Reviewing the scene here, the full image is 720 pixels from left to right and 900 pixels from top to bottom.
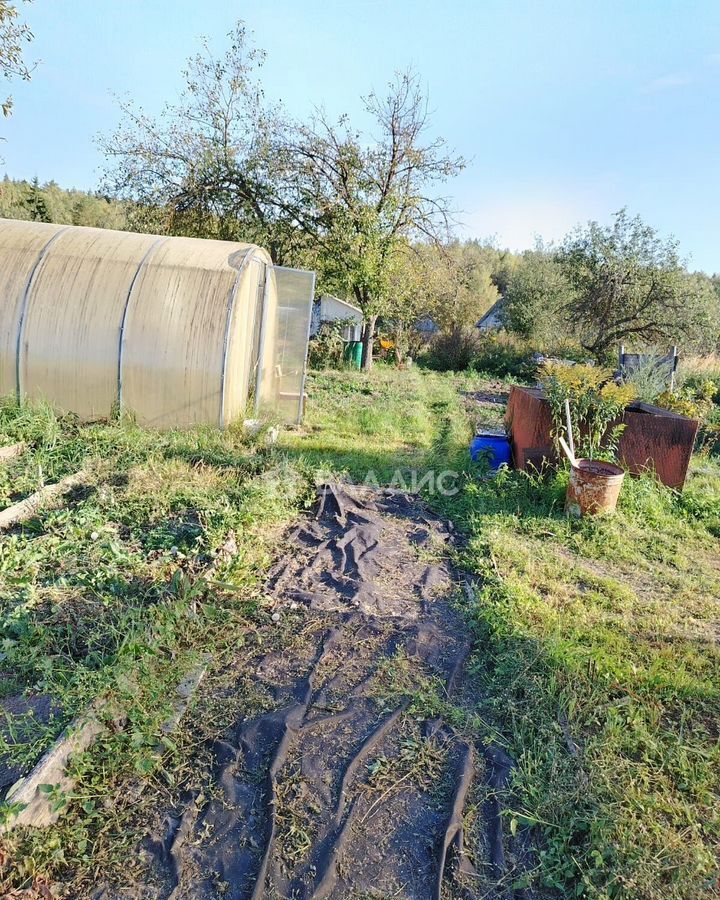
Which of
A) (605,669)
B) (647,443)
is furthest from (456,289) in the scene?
(605,669)

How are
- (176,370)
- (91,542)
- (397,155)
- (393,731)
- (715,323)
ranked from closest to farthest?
(393,731), (91,542), (176,370), (397,155), (715,323)

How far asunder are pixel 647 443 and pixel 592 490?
1447 millimetres

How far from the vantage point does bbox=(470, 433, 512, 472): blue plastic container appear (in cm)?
774

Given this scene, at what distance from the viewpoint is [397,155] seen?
51.3 ft

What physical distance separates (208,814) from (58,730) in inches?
34.4

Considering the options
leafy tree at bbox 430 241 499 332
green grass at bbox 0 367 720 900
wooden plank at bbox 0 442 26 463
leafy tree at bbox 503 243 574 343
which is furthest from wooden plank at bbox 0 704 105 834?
leafy tree at bbox 503 243 574 343

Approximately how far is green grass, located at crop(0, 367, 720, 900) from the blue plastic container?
1.69 ft

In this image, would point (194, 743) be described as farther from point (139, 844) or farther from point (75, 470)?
point (75, 470)

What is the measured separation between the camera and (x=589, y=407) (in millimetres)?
6723

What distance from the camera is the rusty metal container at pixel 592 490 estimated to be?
5.82 metres

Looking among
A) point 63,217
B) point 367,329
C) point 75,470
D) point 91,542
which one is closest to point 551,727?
point 91,542

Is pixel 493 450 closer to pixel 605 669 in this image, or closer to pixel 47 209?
pixel 605 669

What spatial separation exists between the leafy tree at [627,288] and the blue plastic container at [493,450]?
544 inches

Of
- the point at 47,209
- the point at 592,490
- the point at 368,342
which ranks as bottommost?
the point at 592,490
